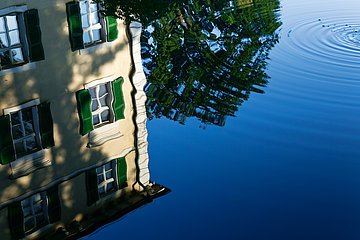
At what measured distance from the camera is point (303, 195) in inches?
540

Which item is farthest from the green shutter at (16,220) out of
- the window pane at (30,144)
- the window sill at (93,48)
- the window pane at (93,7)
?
the window pane at (93,7)

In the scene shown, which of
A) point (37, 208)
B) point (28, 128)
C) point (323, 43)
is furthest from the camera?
point (323, 43)

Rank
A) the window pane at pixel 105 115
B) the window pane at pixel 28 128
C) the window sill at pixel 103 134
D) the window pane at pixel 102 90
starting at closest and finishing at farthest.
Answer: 1. the window pane at pixel 28 128
2. the window sill at pixel 103 134
3. the window pane at pixel 102 90
4. the window pane at pixel 105 115

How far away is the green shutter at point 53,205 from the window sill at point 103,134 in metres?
1.74

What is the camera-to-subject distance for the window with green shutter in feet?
46.1

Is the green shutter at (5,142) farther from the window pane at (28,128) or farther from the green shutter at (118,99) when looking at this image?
the green shutter at (118,99)

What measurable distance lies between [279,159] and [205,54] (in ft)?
26.1

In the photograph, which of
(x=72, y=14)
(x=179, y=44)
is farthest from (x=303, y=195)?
(x=179, y=44)

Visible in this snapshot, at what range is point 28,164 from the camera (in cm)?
1312

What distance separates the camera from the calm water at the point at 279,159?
500 inches

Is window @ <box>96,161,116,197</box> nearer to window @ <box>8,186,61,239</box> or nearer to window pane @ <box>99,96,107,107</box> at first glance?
window @ <box>8,186,61,239</box>

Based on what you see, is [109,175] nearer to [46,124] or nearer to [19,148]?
[46,124]

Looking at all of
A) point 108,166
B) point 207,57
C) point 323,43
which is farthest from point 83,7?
point 323,43

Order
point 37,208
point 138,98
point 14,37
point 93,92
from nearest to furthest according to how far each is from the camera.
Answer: point 14,37 → point 37,208 → point 93,92 → point 138,98
